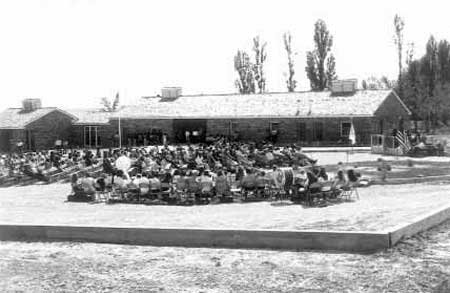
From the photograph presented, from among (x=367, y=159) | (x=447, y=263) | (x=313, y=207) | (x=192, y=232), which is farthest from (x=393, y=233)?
(x=367, y=159)

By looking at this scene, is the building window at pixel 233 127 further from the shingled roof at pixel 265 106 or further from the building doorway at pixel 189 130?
the building doorway at pixel 189 130

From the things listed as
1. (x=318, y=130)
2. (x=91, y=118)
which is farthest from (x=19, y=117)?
(x=318, y=130)

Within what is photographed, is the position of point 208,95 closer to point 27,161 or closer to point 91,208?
point 27,161

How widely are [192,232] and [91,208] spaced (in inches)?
234

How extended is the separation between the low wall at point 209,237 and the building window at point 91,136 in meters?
33.8

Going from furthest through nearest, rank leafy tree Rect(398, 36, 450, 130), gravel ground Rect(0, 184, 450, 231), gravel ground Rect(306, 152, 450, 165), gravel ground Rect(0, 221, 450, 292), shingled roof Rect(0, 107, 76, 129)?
leafy tree Rect(398, 36, 450, 130)
shingled roof Rect(0, 107, 76, 129)
gravel ground Rect(306, 152, 450, 165)
gravel ground Rect(0, 184, 450, 231)
gravel ground Rect(0, 221, 450, 292)

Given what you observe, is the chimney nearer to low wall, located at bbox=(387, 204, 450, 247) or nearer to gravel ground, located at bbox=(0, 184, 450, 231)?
gravel ground, located at bbox=(0, 184, 450, 231)

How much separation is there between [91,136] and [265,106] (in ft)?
43.9

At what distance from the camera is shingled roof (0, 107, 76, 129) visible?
43.2m

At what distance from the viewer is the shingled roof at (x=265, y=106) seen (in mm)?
39062

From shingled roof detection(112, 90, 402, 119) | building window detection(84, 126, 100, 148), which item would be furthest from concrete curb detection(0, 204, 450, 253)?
building window detection(84, 126, 100, 148)

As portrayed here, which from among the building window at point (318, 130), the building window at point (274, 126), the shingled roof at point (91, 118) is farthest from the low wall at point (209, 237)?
the shingled roof at point (91, 118)

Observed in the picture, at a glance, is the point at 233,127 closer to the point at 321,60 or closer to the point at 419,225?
the point at 321,60

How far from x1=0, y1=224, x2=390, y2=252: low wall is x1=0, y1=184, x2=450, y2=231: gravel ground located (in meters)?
0.73
